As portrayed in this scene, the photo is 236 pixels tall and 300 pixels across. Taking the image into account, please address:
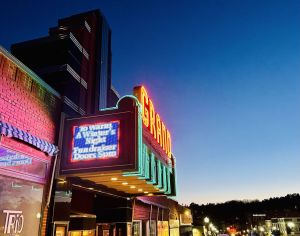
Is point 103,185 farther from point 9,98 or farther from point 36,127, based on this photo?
point 9,98

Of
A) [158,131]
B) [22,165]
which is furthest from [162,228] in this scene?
[22,165]

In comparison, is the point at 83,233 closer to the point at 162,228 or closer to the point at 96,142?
the point at 96,142

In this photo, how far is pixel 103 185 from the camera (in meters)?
13.6

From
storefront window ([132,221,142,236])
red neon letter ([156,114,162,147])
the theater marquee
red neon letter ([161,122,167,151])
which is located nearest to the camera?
the theater marquee

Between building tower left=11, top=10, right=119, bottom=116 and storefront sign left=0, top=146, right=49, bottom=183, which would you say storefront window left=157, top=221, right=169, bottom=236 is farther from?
storefront sign left=0, top=146, right=49, bottom=183

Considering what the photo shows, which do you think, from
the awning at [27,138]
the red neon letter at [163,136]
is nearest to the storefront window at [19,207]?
the awning at [27,138]

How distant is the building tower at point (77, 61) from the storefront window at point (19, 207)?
3.54 meters

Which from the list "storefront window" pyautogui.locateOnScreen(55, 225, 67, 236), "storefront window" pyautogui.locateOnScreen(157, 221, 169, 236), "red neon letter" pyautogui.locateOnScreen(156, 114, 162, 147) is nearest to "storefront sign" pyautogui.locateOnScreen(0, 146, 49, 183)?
"storefront window" pyautogui.locateOnScreen(55, 225, 67, 236)

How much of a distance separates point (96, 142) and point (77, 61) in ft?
23.3

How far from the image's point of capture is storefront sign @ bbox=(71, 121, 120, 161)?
1079 centimetres

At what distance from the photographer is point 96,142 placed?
11008mm

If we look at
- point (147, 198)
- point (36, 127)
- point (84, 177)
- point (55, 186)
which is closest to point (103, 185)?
point (84, 177)

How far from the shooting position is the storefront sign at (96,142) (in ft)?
35.4

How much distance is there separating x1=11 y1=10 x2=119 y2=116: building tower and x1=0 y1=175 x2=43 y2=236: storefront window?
3.54m
